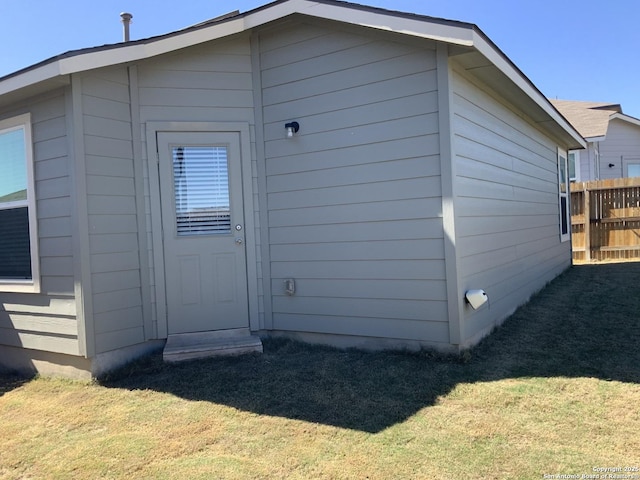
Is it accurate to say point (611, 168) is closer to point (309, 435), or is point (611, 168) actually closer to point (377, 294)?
point (377, 294)

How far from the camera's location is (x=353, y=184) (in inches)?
179

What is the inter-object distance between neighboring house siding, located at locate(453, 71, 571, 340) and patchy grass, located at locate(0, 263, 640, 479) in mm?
719

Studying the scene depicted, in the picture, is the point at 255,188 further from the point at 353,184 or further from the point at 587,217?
the point at 587,217

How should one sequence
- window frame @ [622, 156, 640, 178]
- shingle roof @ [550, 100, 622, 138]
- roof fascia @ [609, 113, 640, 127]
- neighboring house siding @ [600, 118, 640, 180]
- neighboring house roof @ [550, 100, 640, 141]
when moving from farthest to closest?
window frame @ [622, 156, 640, 178] → neighboring house siding @ [600, 118, 640, 180] → roof fascia @ [609, 113, 640, 127] → shingle roof @ [550, 100, 622, 138] → neighboring house roof @ [550, 100, 640, 141]

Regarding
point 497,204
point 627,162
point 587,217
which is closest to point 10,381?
point 497,204

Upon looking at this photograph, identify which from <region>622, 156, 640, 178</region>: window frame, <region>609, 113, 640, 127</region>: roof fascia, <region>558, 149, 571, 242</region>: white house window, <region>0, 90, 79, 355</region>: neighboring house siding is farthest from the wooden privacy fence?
<region>0, 90, 79, 355</region>: neighboring house siding

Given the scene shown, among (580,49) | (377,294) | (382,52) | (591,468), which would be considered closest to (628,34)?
(580,49)

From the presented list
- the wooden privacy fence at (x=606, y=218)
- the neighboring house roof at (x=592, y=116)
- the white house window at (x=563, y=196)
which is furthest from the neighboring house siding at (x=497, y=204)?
the neighboring house roof at (x=592, y=116)

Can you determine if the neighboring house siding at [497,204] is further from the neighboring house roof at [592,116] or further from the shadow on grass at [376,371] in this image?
the neighboring house roof at [592,116]

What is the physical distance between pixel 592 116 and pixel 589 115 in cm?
19

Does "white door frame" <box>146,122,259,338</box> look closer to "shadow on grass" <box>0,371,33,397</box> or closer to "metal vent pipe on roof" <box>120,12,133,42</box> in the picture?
"shadow on grass" <box>0,371,33,397</box>

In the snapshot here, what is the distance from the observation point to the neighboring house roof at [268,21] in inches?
154

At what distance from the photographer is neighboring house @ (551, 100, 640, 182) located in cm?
1409

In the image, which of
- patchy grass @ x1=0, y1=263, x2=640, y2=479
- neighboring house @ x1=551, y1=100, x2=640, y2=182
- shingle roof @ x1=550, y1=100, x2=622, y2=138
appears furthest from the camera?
neighboring house @ x1=551, y1=100, x2=640, y2=182
